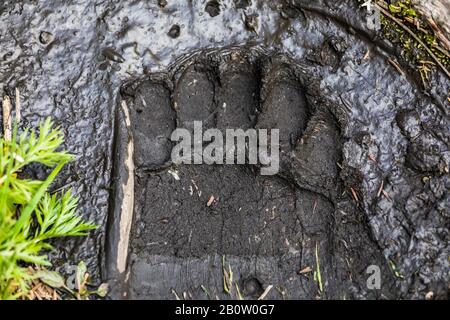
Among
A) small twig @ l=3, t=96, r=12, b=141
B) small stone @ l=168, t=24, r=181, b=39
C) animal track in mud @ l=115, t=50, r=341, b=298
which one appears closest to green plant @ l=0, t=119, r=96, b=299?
small twig @ l=3, t=96, r=12, b=141

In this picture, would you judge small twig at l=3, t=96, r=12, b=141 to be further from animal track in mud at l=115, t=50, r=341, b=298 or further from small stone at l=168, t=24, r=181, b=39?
small stone at l=168, t=24, r=181, b=39

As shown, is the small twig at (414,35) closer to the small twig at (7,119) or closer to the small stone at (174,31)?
the small stone at (174,31)

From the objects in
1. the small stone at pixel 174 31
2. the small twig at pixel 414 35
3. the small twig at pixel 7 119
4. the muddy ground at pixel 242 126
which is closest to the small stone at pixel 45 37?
the muddy ground at pixel 242 126
